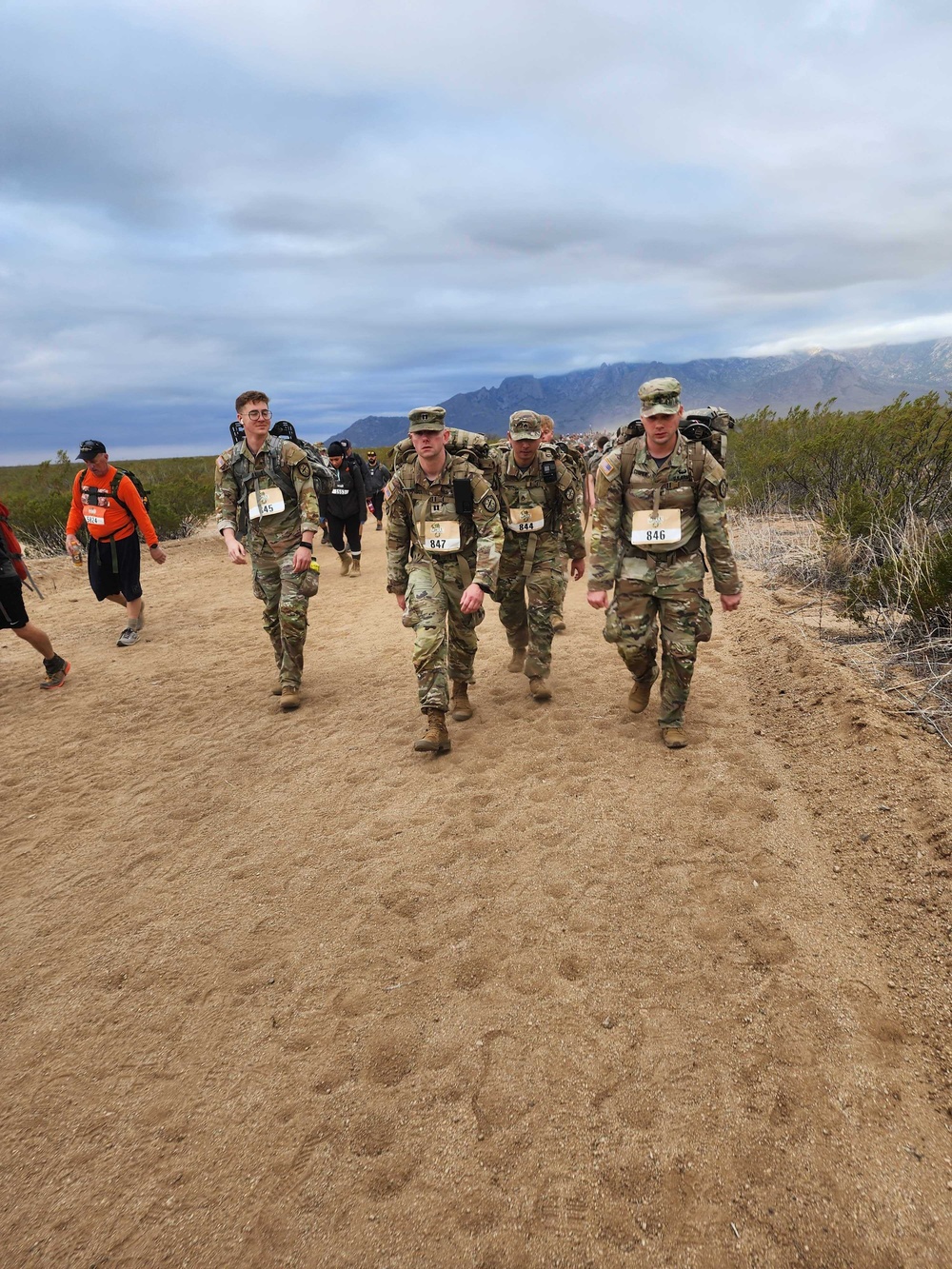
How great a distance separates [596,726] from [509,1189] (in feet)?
10.3

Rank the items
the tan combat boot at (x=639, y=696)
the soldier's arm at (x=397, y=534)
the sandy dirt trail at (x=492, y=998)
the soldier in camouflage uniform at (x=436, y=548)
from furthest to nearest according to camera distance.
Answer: the tan combat boot at (x=639, y=696) < the soldier's arm at (x=397, y=534) < the soldier in camouflage uniform at (x=436, y=548) < the sandy dirt trail at (x=492, y=998)

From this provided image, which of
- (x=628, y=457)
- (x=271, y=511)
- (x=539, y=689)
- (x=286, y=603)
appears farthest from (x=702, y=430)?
(x=286, y=603)

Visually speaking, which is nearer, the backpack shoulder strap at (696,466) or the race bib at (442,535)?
the backpack shoulder strap at (696,466)

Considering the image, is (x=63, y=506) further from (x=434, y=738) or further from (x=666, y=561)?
(x=666, y=561)

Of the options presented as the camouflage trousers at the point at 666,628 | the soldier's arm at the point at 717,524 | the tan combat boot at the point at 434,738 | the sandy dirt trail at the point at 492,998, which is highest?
the soldier's arm at the point at 717,524

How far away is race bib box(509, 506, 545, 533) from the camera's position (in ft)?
17.2

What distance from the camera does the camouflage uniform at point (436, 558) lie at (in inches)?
174

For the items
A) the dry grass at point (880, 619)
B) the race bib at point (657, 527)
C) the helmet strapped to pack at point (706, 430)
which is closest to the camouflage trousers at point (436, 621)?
the race bib at point (657, 527)

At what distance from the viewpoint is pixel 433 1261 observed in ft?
5.69

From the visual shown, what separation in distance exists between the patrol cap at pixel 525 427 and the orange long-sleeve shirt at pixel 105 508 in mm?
4165

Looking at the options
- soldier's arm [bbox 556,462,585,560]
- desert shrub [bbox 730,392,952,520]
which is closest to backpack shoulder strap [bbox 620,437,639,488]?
soldier's arm [bbox 556,462,585,560]

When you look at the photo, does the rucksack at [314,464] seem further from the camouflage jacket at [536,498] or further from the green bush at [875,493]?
the green bush at [875,493]

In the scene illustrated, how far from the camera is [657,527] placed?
161 inches

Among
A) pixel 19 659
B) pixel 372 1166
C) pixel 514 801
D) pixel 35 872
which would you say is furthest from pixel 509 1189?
pixel 19 659
